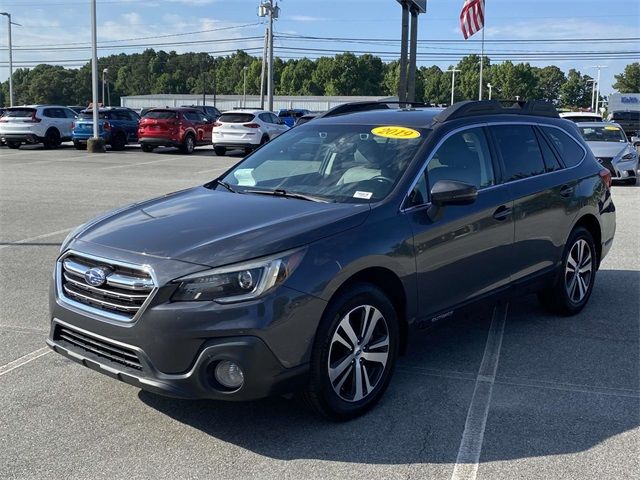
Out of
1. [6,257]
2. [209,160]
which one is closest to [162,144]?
[209,160]

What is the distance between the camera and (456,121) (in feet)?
16.0

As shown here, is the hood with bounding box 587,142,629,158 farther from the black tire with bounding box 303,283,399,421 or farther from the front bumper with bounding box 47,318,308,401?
the front bumper with bounding box 47,318,308,401

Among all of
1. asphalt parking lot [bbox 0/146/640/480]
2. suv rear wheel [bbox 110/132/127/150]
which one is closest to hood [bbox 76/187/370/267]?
asphalt parking lot [bbox 0/146/640/480]

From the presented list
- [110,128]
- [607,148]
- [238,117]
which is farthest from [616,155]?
[110,128]

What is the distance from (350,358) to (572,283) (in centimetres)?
292

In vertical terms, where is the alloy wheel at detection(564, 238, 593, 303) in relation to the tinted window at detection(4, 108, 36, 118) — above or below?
below

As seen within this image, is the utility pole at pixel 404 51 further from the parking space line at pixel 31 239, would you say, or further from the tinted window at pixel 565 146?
the tinted window at pixel 565 146

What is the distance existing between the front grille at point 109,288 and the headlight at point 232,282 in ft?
0.62

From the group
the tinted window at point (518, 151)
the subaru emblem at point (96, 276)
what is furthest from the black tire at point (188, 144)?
the subaru emblem at point (96, 276)

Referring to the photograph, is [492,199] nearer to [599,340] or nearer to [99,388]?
[599,340]

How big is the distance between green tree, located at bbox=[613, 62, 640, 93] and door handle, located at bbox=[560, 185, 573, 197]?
414ft

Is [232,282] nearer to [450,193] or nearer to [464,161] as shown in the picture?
[450,193]

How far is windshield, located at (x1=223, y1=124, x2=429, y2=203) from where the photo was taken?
4.42 meters

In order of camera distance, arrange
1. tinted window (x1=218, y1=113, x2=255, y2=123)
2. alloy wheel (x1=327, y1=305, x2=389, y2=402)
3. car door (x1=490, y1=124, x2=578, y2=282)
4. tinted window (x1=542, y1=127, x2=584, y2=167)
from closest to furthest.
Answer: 1. alloy wheel (x1=327, y1=305, x2=389, y2=402)
2. car door (x1=490, y1=124, x2=578, y2=282)
3. tinted window (x1=542, y1=127, x2=584, y2=167)
4. tinted window (x1=218, y1=113, x2=255, y2=123)
